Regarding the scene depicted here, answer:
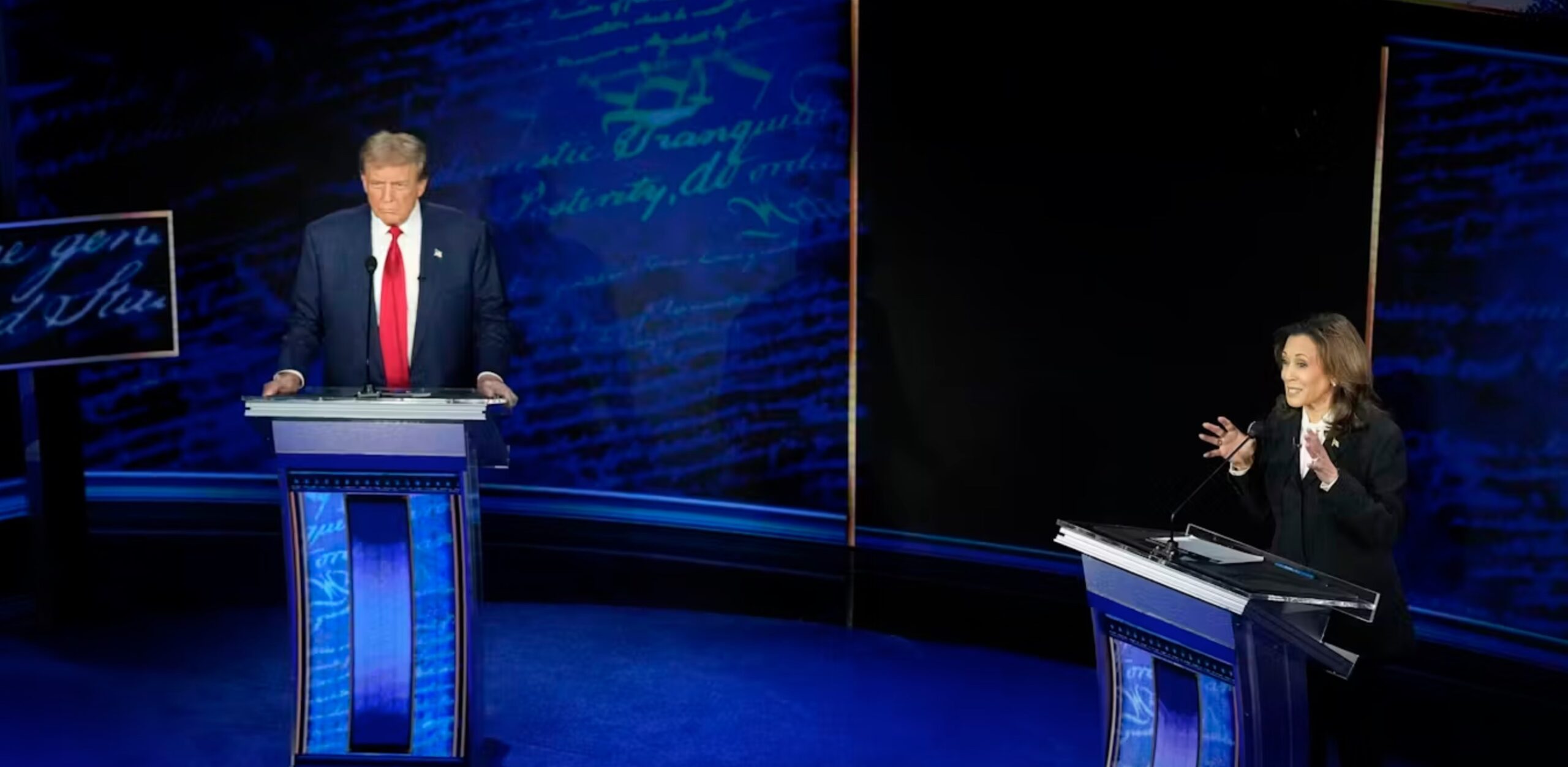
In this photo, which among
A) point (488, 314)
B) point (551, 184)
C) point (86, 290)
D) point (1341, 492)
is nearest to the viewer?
point (1341, 492)

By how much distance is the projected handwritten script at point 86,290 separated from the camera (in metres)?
5.20

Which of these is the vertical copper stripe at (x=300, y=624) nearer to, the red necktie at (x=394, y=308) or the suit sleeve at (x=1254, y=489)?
the red necktie at (x=394, y=308)

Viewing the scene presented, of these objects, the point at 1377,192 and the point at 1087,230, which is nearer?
the point at 1377,192

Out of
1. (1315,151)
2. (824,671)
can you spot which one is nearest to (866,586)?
(824,671)

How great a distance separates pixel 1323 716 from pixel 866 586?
9.10ft

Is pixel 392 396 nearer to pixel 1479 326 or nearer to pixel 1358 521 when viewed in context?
pixel 1358 521

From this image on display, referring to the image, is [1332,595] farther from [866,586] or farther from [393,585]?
[866,586]

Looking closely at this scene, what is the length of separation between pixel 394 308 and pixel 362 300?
8 cm

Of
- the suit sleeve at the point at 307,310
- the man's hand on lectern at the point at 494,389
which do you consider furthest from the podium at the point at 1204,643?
the suit sleeve at the point at 307,310

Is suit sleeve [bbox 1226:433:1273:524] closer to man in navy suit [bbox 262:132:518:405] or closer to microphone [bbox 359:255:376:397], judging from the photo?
man in navy suit [bbox 262:132:518:405]

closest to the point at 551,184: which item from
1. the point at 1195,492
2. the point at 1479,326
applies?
the point at 1479,326

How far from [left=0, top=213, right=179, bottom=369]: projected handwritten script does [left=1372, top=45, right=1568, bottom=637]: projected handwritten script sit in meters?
4.13

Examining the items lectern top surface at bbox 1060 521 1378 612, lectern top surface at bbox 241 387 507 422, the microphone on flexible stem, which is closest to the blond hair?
lectern top surface at bbox 241 387 507 422

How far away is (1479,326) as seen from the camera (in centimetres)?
450
